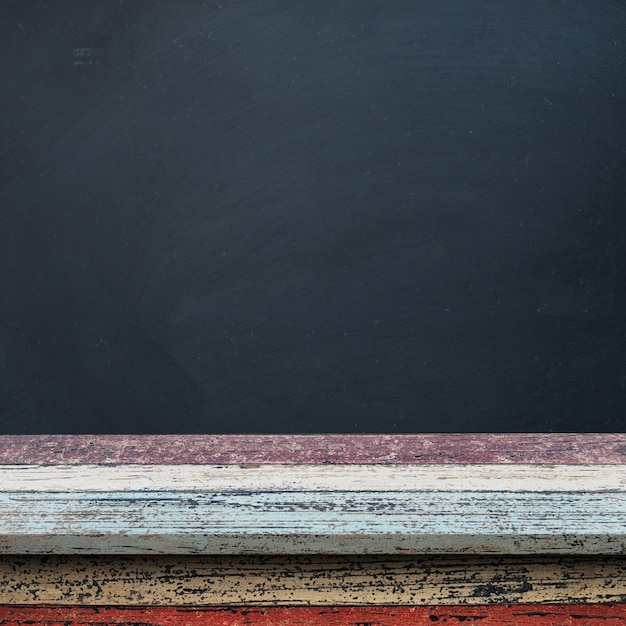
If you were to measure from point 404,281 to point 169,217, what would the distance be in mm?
452

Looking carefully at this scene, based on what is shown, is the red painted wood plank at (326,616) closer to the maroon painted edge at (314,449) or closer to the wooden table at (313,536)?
the wooden table at (313,536)

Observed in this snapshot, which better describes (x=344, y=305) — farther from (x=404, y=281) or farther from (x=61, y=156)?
(x=61, y=156)

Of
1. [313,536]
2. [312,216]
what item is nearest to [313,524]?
[313,536]

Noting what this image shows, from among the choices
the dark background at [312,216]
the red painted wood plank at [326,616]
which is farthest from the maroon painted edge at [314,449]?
the dark background at [312,216]

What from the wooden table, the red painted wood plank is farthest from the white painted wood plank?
the red painted wood plank

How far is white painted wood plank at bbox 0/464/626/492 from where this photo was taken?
521mm

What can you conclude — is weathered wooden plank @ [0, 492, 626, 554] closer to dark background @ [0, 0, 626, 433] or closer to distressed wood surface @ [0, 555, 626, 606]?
distressed wood surface @ [0, 555, 626, 606]

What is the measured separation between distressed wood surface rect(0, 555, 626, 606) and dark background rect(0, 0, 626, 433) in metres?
0.68

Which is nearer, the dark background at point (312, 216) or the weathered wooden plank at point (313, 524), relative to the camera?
the weathered wooden plank at point (313, 524)

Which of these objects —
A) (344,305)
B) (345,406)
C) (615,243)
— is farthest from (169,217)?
(615,243)

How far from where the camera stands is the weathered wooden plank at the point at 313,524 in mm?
499

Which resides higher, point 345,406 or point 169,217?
point 169,217

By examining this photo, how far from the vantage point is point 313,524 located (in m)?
0.50

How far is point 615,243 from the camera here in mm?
1152
